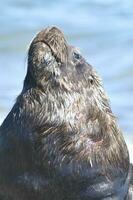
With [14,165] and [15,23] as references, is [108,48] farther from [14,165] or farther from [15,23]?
[14,165]

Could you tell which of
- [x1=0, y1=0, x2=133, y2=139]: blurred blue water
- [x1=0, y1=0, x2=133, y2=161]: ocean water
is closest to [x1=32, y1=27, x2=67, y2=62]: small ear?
[x1=0, y1=0, x2=133, y2=161]: ocean water

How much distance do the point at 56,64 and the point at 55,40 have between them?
0.13 m

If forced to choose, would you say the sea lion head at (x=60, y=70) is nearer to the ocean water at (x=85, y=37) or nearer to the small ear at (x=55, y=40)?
the small ear at (x=55, y=40)

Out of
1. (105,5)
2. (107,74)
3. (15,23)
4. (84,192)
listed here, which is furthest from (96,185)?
(105,5)

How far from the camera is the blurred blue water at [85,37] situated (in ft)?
37.2

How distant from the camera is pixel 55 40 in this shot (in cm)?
614

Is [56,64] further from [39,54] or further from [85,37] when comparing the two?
[85,37]

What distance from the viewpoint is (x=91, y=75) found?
629 cm

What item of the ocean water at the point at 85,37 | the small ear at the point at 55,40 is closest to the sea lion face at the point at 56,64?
the small ear at the point at 55,40

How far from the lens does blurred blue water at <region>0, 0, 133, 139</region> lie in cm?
1133

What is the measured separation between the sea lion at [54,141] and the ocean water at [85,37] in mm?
2855

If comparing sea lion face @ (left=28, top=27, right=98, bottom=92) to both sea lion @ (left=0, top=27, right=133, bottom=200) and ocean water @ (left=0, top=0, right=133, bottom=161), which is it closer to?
sea lion @ (left=0, top=27, right=133, bottom=200)

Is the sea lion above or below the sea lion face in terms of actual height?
below

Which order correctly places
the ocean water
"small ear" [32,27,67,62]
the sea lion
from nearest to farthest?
the sea lion < "small ear" [32,27,67,62] < the ocean water
